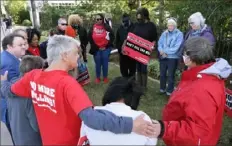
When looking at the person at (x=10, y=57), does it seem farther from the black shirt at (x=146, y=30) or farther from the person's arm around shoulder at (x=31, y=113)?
the black shirt at (x=146, y=30)

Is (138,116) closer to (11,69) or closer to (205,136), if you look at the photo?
(205,136)

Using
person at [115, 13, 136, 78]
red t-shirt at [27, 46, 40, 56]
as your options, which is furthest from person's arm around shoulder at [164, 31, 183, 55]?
red t-shirt at [27, 46, 40, 56]

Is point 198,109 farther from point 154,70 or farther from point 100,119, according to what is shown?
point 154,70

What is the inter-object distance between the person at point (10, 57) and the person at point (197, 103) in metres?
1.70

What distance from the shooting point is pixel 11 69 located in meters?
3.15

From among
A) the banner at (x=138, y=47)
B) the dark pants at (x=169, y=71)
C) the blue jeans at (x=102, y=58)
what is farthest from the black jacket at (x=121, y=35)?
the dark pants at (x=169, y=71)

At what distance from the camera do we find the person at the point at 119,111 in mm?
1771

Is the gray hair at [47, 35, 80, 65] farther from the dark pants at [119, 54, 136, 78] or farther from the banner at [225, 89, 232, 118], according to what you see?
the dark pants at [119, 54, 136, 78]

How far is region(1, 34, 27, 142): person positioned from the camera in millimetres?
3119

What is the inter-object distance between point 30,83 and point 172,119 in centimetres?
108

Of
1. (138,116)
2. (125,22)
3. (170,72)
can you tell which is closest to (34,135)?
(138,116)

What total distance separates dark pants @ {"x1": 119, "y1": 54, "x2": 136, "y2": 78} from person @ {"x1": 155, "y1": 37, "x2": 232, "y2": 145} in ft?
14.4

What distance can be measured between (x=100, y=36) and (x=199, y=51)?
4944 mm

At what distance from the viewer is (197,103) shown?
2012 millimetres
